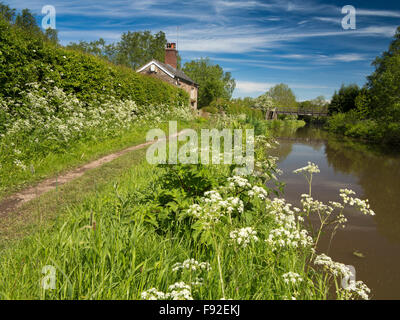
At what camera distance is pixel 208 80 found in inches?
1844

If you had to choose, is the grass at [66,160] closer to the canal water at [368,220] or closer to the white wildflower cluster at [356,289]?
the white wildflower cluster at [356,289]

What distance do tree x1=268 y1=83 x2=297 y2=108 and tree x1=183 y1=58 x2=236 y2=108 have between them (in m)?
20.1

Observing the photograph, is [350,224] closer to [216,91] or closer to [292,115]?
[216,91]

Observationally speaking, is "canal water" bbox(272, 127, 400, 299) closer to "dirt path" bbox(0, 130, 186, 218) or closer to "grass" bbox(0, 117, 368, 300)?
"grass" bbox(0, 117, 368, 300)

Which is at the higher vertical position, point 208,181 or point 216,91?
point 216,91

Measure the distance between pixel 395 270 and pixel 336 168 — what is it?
852cm

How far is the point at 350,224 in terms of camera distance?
18.6 ft

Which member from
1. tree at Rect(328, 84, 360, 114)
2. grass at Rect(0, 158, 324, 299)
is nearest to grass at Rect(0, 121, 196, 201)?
grass at Rect(0, 158, 324, 299)

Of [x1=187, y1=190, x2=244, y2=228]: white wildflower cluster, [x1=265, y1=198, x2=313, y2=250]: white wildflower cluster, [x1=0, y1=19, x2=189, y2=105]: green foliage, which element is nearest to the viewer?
Result: [x1=187, y1=190, x2=244, y2=228]: white wildflower cluster

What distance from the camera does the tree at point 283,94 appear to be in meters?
88.0

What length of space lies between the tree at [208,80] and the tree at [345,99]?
21.0m

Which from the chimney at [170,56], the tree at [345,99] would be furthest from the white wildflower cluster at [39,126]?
the tree at [345,99]

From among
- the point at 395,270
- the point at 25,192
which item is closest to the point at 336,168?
the point at 395,270

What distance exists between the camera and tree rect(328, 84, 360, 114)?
1694 inches
